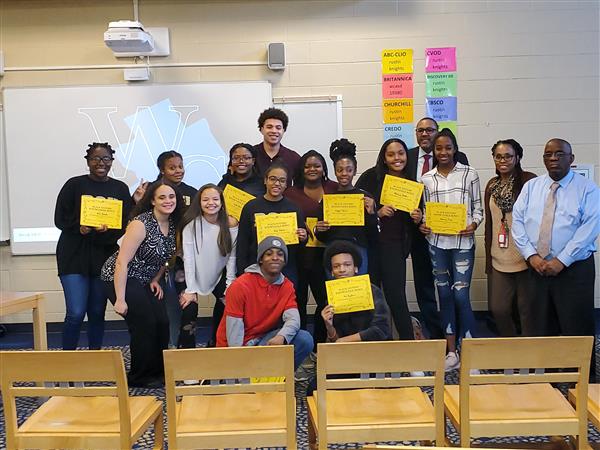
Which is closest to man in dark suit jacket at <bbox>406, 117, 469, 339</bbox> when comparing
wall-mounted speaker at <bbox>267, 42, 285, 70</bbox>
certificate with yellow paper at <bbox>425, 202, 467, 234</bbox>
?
certificate with yellow paper at <bbox>425, 202, 467, 234</bbox>

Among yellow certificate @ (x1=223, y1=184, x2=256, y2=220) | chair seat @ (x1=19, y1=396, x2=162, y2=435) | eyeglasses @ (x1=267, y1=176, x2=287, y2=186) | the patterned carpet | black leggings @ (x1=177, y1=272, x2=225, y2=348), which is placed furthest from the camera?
yellow certificate @ (x1=223, y1=184, x2=256, y2=220)

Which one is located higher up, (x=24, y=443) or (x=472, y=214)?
(x=472, y=214)

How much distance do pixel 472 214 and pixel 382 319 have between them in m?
1.08

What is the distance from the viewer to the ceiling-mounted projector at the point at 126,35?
462 cm

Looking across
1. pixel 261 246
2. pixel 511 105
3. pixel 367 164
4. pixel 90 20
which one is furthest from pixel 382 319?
pixel 90 20

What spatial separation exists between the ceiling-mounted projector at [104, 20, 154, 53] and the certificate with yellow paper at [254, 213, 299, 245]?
2.20 metres

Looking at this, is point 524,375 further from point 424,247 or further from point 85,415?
point 424,247

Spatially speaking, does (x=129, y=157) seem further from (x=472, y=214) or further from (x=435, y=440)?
(x=435, y=440)

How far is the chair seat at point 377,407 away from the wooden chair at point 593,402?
23.0 inches

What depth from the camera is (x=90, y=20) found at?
201 inches

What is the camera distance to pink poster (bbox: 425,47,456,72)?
506 centimetres

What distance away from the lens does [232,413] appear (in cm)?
215

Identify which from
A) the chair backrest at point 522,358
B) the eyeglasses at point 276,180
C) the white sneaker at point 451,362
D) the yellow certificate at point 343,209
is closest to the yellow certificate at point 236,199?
the eyeglasses at point 276,180

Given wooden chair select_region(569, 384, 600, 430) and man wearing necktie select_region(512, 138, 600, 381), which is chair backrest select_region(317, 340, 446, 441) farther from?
man wearing necktie select_region(512, 138, 600, 381)
